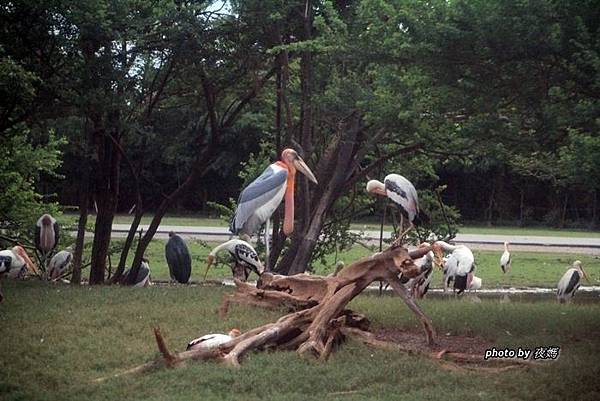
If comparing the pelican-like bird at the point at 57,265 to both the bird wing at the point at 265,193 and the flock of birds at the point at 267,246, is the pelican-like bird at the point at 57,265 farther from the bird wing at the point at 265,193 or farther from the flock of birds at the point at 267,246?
the bird wing at the point at 265,193

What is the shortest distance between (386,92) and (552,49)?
2425mm

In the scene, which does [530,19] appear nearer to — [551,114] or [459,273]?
[551,114]

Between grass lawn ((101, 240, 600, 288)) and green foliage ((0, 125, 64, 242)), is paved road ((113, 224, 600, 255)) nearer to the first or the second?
grass lawn ((101, 240, 600, 288))

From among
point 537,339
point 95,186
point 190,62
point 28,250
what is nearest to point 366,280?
point 537,339

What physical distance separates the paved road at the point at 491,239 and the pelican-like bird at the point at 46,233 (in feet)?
9.20

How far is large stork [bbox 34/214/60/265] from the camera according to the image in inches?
474

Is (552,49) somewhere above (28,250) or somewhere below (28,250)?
above

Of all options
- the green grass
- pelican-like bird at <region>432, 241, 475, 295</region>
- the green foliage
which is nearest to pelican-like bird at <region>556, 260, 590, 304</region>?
pelican-like bird at <region>432, 241, 475, 295</region>

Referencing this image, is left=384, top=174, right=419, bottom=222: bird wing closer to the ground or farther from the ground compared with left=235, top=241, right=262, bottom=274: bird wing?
farther from the ground

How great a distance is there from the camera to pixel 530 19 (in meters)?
6.53

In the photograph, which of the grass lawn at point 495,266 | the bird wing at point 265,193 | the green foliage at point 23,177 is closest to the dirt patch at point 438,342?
the bird wing at point 265,193

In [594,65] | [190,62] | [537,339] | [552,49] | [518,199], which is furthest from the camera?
[518,199]

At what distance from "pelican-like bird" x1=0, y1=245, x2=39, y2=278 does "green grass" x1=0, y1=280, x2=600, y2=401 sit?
151cm

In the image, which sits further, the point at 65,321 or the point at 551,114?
the point at 65,321
